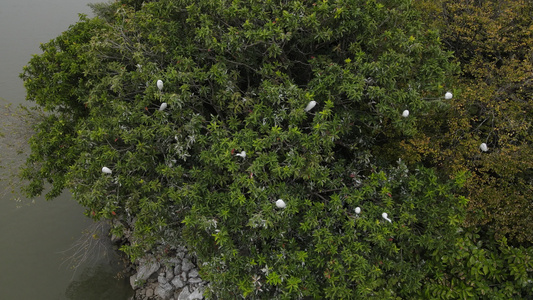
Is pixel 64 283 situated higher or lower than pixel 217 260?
lower

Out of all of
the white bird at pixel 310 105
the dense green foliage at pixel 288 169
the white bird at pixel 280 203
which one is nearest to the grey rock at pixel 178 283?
the dense green foliage at pixel 288 169

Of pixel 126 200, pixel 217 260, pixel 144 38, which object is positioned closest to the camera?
pixel 217 260

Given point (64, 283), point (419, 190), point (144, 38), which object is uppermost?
point (144, 38)

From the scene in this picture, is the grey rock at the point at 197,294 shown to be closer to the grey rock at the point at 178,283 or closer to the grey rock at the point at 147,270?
the grey rock at the point at 178,283

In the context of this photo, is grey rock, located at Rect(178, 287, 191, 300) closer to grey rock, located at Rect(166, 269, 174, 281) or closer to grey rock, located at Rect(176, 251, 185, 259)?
grey rock, located at Rect(166, 269, 174, 281)

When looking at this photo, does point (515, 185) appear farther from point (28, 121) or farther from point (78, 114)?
point (28, 121)

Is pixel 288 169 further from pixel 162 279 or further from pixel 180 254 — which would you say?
pixel 162 279

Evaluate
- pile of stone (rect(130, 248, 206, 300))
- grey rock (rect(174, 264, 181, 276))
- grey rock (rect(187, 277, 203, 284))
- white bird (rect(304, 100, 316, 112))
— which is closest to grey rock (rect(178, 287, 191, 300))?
pile of stone (rect(130, 248, 206, 300))

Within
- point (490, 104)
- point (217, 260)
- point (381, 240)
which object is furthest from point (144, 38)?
point (490, 104)
